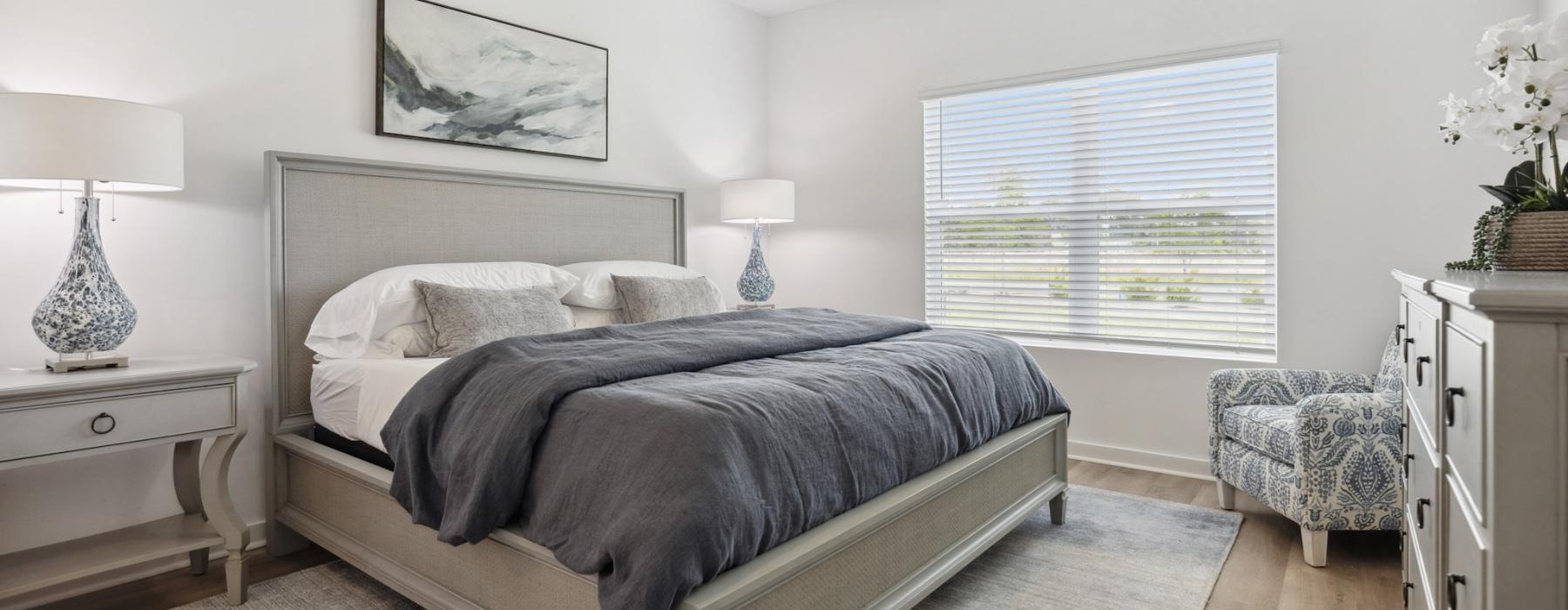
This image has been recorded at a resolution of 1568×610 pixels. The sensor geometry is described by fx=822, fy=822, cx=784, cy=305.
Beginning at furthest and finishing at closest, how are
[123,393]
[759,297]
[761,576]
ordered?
[759,297], [123,393], [761,576]

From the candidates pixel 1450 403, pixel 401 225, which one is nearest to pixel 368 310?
pixel 401 225

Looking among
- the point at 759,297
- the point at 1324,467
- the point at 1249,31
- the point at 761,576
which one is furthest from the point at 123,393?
the point at 1249,31

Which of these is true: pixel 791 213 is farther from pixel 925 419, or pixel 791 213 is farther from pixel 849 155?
pixel 925 419

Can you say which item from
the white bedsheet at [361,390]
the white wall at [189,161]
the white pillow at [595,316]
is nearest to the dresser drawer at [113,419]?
the white wall at [189,161]

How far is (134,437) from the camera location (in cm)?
216

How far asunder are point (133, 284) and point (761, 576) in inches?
89.2

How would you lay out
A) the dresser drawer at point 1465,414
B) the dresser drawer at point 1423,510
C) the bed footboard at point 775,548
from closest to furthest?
the dresser drawer at point 1465,414 < the dresser drawer at point 1423,510 < the bed footboard at point 775,548

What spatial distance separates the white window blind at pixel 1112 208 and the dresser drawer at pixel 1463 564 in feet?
8.30

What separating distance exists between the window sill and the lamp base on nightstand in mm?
3565

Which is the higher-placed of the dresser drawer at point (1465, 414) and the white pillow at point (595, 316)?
the white pillow at point (595, 316)

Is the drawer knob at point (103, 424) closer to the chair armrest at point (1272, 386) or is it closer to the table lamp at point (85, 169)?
the table lamp at point (85, 169)

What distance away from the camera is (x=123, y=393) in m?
2.12

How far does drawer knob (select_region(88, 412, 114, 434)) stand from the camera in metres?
2.07

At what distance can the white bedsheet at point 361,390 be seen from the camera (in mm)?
2297
